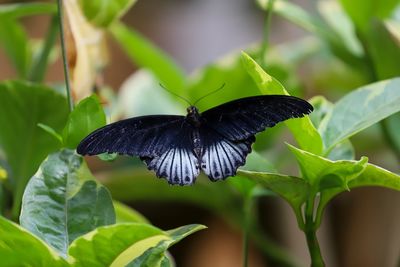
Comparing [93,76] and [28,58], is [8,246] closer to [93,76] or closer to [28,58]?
[93,76]

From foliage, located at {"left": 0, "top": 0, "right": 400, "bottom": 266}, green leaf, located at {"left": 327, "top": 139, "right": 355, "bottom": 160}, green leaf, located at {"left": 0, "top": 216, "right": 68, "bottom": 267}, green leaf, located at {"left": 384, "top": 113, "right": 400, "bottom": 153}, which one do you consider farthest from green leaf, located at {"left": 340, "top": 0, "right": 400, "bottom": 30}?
green leaf, located at {"left": 0, "top": 216, "right": 68, "bottom": 267}

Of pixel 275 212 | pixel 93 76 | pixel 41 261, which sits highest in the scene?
pixel 93 76

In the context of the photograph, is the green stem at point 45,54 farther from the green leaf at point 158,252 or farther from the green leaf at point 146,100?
the green leaf at point 158,252

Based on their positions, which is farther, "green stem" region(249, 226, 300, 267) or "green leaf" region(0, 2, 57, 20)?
"green stem" region(249, 226, 300, 267)

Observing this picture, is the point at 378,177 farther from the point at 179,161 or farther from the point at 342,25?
the point at 342,25

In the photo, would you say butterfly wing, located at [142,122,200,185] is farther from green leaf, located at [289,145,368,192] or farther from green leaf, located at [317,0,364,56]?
green leaf, located at [317,0,364,56]

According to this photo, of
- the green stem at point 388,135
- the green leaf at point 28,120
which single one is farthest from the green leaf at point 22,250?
the green stem at point 388,135

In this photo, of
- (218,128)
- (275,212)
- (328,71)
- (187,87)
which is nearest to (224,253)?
(275,212)
